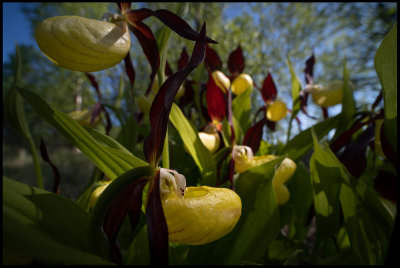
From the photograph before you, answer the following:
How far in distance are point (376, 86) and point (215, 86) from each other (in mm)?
4787

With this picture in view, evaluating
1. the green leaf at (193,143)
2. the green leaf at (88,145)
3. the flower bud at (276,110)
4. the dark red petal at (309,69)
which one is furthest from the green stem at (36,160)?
the dark red petal at (309,69)

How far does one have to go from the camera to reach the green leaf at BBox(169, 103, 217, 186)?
505 mm

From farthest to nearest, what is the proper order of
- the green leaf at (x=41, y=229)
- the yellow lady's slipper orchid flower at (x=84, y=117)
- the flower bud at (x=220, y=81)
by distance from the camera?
the yellow lady's slipper orchid flower at (x=84, y=117) → the flower bud at (x=220, y=81) → the green leaf at (x=41, y=229)

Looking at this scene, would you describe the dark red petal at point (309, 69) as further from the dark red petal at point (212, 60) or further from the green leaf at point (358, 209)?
the green leaf at point (358, 209)

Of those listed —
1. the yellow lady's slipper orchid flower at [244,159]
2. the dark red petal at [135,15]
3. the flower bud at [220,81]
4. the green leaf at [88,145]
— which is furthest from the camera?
the flower bud at [220,81]

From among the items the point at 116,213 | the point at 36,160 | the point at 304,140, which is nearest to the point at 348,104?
the point at 304,140

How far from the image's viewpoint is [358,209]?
0.45 metres

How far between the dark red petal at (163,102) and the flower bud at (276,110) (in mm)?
599

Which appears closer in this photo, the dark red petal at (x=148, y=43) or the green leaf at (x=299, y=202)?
the dark red petal at (x=148, y=43)

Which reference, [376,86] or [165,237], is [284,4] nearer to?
[376,86]

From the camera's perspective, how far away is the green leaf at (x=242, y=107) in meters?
0.80

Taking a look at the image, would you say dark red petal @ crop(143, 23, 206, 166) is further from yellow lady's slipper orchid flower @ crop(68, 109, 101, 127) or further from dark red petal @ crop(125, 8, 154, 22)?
yellow lady's slipper orchid flower @ crop(68, 109, 101, 127)

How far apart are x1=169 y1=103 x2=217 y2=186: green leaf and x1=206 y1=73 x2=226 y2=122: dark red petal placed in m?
0.16

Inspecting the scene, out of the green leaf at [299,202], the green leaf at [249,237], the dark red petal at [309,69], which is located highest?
the dark red petal at [309,69]
